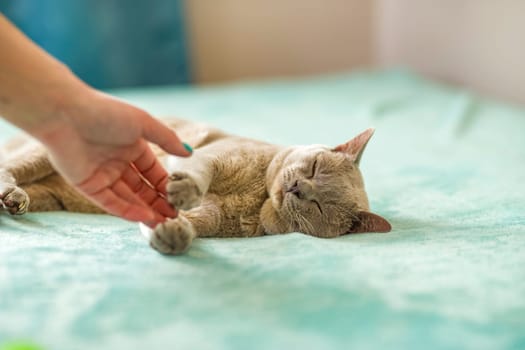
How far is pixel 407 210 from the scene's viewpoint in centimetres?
169

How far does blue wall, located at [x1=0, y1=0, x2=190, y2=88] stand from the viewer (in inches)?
144

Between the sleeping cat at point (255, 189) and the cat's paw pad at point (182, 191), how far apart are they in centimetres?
11

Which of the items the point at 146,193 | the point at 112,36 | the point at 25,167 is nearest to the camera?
the point at 146,193

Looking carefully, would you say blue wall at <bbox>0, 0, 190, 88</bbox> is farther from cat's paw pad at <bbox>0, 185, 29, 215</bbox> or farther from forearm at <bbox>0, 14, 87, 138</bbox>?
forearm at <bbox>0, 14, 87, 138</bbox>

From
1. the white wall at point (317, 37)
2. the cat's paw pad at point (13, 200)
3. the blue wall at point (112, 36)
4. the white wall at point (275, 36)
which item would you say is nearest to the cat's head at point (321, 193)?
the cat's paw pad at point (13, 200)

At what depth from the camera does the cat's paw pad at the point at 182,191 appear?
1.20 meters

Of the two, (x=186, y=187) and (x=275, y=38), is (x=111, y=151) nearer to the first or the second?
(x=186, y=187)

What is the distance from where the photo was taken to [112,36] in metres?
3.86

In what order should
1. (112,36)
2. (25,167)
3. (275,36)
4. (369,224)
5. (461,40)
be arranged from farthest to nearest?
(275,36), (112,36), (461,40), (25,167), (369,224)

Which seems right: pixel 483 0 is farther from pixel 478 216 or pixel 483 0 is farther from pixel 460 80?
pixel 478 216

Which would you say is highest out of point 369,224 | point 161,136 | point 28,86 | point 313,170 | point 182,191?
point 28,86

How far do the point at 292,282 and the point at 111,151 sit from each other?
1.54ft

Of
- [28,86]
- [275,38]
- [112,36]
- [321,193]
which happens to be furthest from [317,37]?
[28,86]

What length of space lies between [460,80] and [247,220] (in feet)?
8.50
